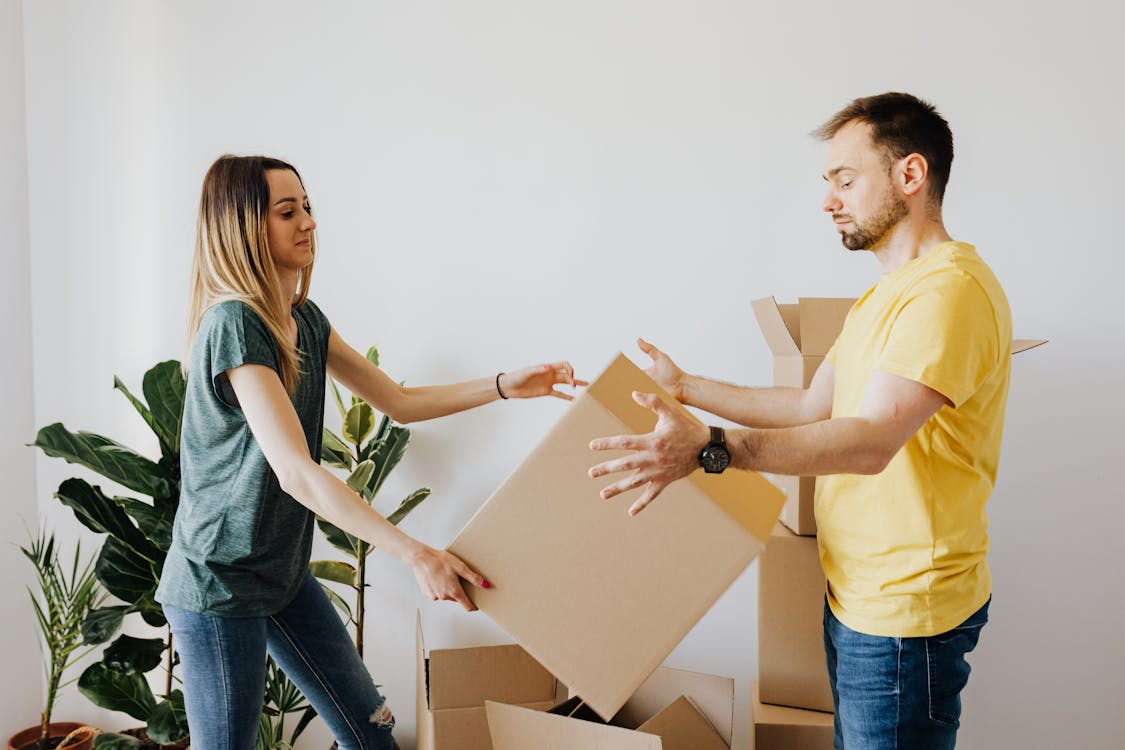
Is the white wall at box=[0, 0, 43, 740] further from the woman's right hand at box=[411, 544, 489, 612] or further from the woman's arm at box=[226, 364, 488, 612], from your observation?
the woman's right hand at box=[411, 544, 489, 612]

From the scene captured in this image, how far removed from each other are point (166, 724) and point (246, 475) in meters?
0.93

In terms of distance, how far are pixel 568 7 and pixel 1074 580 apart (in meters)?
1.85

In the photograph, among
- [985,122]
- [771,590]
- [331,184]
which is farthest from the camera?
[331,184]

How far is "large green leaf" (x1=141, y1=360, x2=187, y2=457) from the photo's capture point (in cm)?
196

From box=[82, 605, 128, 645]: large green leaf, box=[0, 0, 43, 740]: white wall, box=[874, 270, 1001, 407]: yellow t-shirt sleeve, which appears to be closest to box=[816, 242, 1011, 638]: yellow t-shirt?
box=[874, 270, 1001, 407]: yellow t-shirt sleeve

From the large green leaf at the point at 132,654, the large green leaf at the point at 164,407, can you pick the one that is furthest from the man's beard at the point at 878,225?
the large green leaf at the point at 132,654

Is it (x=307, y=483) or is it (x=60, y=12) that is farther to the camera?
(x=60, y=12)

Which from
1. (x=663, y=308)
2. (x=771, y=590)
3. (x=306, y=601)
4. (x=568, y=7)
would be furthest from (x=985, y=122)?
(x=306, y=601)

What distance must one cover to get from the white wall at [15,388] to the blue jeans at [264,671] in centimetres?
115

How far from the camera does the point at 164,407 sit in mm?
1958

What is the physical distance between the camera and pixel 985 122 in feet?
6.35

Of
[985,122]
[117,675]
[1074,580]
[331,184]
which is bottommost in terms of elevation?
[117,675]

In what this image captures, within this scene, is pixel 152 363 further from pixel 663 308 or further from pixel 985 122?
pixel 985 122

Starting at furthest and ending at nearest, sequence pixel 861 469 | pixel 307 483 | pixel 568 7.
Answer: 1. pixel 568 7
2. pixel 307 483
3. pixel 861 469
